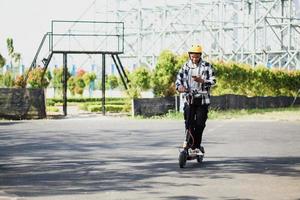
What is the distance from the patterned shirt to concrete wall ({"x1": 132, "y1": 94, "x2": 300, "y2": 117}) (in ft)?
38.4

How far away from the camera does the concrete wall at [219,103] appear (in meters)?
27.8

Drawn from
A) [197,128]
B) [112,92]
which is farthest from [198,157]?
[112,92]

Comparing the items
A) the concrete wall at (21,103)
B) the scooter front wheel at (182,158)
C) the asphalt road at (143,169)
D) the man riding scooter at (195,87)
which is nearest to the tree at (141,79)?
the concrete wall at (21,103)

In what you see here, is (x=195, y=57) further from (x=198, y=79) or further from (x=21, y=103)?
(x=21, y=103)

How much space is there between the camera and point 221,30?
164ft

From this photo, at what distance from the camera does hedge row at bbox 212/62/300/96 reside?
35750 millimetres

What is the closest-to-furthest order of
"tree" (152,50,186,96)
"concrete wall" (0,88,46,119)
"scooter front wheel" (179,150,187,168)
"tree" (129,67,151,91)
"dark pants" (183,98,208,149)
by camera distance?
"scooter front wheel" (179,150,187,168), "dark pants" (183,98,208,149), "concrete wall" (0,88,46,119), "tree" (152,50,186,96), "tree" (129,67,151,91)

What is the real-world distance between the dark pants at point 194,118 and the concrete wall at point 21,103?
17112mm

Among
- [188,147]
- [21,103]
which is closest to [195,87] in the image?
[188,147]

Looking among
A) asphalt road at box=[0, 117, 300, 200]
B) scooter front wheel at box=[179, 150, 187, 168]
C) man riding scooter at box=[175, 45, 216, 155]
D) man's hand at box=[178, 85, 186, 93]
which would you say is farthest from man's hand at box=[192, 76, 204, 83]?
asphalt road at box=[0, 117, 300, 200]

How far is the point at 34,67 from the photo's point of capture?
33156mm

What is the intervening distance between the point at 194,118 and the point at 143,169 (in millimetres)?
1121

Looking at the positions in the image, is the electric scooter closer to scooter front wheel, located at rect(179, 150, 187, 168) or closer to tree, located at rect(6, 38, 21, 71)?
scooter front wheel, located at rect(179, 150, 187, 168)

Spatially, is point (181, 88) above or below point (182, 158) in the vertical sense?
above
